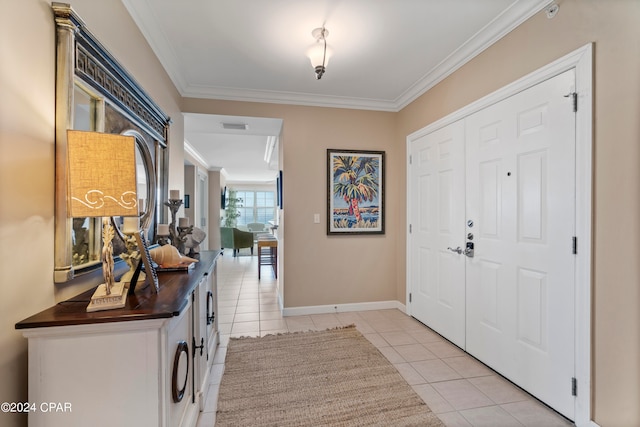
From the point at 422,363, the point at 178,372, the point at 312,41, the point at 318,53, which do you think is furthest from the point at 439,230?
the point at 178,372

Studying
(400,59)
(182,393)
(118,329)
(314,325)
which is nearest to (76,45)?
(118,329)

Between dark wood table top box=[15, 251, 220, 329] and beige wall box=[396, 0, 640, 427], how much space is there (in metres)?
2.00

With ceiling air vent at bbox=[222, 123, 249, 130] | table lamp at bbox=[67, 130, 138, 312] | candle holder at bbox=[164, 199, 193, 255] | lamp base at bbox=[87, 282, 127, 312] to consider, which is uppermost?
ceiling air vent at bbox=[222, 123, 249, 130]

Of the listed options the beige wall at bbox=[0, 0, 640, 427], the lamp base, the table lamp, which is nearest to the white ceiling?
the beige wall at bbox=[0, 0, 640, 427]

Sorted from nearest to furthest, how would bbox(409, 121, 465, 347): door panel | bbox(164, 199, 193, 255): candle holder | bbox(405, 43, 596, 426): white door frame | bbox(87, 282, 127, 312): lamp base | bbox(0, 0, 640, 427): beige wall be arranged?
bbox(0, 0, 640, 427): beige wall
bbox(87, 282, 127, 312): lamp base
bbox(405, 43, 596, 426): white door frame
bbox(164, 199, 193, 255): candle holder
bbox(409, 121, 465, 347): door panel

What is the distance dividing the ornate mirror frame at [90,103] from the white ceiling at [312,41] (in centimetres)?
62

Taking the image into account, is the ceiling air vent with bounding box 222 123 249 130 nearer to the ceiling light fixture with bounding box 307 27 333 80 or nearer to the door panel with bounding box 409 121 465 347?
the ceiling light fixture with bounding box 307 27 333 80

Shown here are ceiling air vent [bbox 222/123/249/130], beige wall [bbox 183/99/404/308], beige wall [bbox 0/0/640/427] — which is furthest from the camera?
ceiling air vent [bbox 222/123/249/130]

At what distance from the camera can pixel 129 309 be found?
3.49 ft

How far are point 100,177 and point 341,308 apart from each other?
2986mm

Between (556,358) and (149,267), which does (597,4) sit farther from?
(149,267)

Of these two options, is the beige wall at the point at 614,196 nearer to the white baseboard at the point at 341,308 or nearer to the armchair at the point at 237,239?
the white baseboard at the point at 341,308

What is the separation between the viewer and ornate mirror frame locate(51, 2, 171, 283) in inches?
44.1

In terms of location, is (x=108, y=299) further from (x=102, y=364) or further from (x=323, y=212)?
(x=323, y=212)
